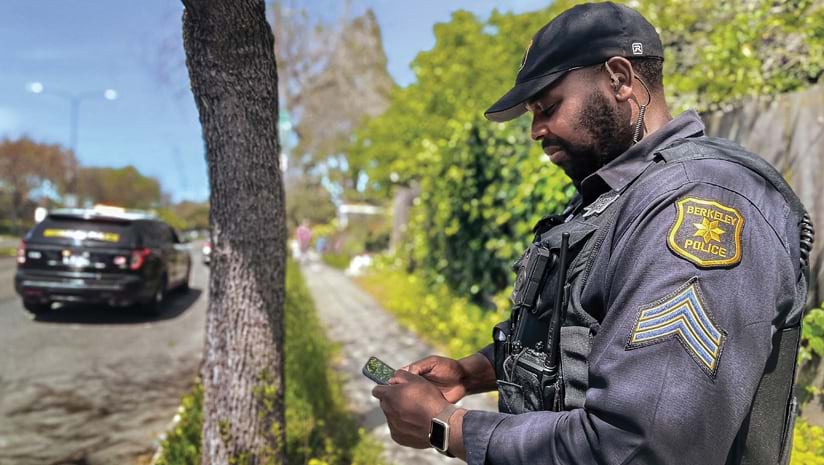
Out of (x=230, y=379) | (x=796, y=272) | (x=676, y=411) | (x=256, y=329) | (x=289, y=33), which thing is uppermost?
(x=289, y=33)

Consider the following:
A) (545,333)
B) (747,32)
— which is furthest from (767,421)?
(747,32)

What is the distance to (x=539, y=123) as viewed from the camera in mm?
1518

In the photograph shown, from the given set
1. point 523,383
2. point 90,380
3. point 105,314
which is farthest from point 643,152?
point 105,314

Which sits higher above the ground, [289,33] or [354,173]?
[289,33]

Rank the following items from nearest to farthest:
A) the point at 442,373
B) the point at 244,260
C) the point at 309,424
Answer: the point at 442,373, the point at 244,260, the point at 309,424

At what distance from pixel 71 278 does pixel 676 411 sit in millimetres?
9569

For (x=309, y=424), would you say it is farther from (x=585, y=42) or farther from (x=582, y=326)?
(x=585, y=42)

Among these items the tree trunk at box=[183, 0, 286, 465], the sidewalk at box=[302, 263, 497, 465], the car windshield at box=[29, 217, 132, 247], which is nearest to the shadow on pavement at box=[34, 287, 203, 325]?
the car windshield at box=[29, 217, 132, 247]

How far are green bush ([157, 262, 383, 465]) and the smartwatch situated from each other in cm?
174

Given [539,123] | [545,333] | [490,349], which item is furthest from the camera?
[490,349]

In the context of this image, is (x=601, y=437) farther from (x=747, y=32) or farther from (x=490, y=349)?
(x=747, y=32)

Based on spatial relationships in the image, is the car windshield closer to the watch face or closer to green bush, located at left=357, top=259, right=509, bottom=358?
green bush, located at left=357, top=259, right=509, bottom=358

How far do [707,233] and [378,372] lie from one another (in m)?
0.93

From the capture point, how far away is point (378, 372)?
1.64m
